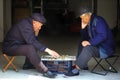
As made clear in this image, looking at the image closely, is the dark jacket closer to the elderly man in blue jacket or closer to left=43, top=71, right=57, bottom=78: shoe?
left=43, top=71, right=57, bottom=78: shoe

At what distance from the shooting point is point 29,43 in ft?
20.4

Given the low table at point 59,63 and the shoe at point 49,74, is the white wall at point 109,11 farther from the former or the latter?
the shoe at point 49,74

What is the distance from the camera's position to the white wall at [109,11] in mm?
12266

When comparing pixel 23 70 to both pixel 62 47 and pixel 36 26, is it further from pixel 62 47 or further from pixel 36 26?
pixel 62 47

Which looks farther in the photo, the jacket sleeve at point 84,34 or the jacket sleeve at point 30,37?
the jacket sleeve at point 84,34

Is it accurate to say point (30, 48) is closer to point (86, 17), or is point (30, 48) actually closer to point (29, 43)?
point (29, 43)

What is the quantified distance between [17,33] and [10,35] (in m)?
0.14

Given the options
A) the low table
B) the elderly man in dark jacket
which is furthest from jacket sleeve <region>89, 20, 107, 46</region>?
the elderly man in dark jacket

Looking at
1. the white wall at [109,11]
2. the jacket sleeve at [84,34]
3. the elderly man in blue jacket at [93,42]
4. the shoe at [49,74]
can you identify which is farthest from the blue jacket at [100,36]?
the white wall at [109,11]

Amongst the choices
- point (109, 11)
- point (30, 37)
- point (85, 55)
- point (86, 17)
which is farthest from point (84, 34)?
point (109, 11)

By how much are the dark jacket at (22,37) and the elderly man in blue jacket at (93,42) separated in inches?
24.5

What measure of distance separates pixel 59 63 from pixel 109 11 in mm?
6176

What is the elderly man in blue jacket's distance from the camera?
243 inches

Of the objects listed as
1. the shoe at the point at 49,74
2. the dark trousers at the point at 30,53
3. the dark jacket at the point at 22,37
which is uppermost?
the dark jacket at the point at 22,37
